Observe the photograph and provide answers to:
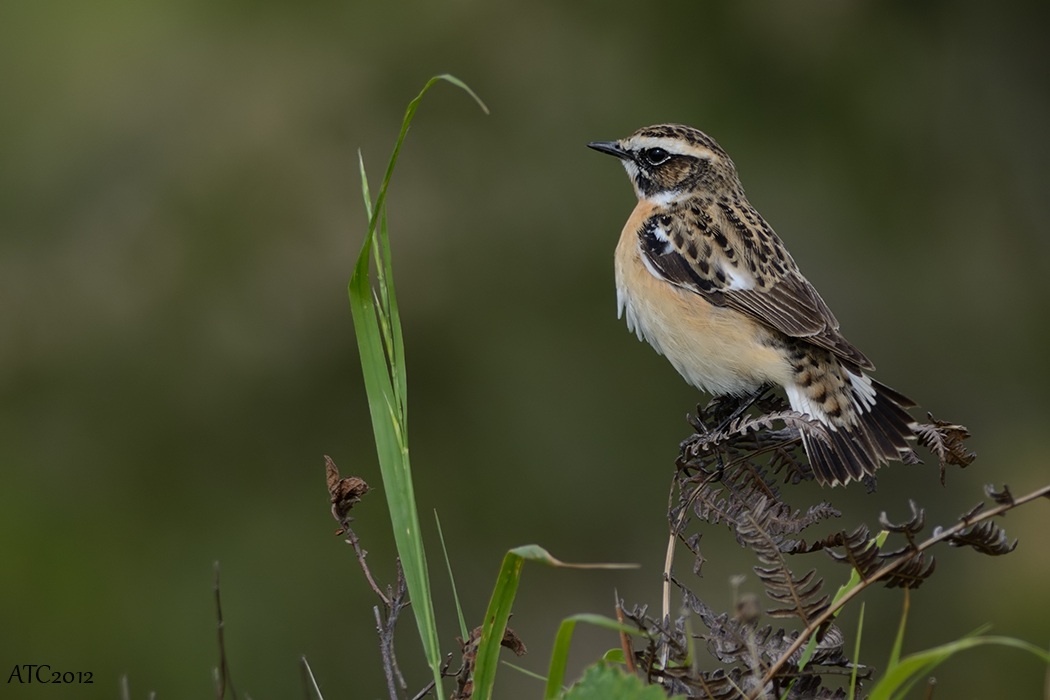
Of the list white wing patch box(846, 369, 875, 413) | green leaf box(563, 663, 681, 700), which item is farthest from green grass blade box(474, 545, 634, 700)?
white wing patch box(846, 369, 875, 413)

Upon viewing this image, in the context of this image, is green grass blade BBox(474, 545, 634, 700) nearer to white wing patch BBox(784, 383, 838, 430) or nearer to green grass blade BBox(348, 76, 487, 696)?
Answer: green grass blade BBox(348, 76, 487, 696)

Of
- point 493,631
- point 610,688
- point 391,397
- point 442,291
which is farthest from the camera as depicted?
point 442,291

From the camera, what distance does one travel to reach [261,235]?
778cm

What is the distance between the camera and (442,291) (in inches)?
316

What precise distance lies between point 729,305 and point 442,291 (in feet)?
10.8

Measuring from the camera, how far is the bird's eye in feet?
18.7

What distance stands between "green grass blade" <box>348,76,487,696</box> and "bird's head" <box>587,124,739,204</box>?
295 centimetres

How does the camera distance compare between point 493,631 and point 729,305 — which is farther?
point 729,305

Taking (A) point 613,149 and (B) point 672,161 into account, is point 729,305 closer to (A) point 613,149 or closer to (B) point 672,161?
(B) point 672,161

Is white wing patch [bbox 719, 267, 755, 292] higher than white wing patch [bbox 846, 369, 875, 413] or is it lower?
higher

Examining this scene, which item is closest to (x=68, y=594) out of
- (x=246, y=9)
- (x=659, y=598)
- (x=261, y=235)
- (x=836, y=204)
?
(x=261, y=235)

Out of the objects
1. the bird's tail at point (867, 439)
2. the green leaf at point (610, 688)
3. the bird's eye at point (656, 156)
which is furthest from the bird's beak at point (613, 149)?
the green leaf at point (610, 688)

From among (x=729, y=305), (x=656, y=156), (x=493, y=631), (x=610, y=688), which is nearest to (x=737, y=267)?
(x=729, y=305)

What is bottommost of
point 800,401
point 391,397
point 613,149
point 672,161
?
point 800,401
